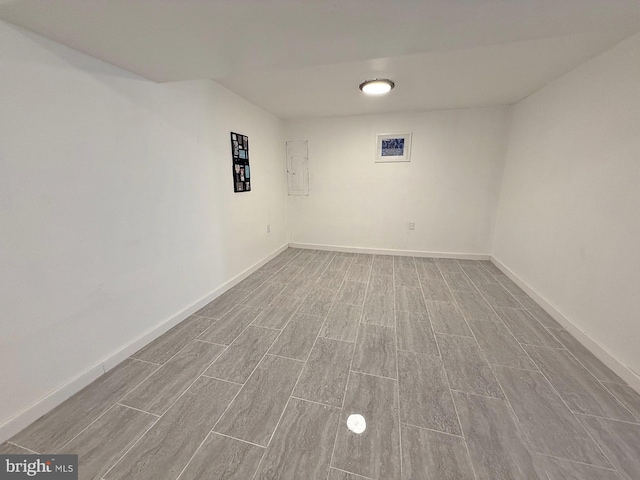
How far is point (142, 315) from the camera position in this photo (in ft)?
6.38

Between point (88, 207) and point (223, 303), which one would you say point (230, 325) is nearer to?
point (223, 303)

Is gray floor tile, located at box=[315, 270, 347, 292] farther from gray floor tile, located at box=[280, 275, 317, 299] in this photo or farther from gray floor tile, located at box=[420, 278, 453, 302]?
gray floor tile, located at box=[420, 278, 453, 302]

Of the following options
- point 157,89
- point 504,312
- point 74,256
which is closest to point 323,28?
point 157,89

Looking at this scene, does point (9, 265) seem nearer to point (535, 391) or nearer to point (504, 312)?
point (535, 391)

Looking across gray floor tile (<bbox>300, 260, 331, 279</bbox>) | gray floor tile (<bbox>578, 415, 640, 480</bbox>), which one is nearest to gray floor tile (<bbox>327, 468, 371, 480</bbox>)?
gray floor tile (<bbox>578, 415, 640, 480</bbox>)

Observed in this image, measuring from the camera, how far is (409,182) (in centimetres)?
401

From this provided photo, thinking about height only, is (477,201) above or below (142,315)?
above

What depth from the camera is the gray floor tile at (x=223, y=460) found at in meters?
1.10

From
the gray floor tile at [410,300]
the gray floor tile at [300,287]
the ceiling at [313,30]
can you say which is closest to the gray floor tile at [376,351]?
the gray floor tile at [410,300]

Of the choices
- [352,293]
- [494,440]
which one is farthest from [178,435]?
[352,293]

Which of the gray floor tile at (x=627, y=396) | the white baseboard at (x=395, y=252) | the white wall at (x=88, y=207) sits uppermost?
the white wall at (x=88, y=207)

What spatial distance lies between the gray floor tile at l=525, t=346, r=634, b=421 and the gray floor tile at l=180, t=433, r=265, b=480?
1773 mm

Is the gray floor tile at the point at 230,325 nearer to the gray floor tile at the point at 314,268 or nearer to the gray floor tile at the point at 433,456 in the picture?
the gray floor tile at the point at 314,268

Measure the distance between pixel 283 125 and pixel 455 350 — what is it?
402 centimetres
